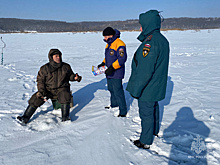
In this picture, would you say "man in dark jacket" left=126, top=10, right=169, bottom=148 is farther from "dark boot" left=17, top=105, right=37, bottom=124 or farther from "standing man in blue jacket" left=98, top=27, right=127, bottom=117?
"dark boot" left=17, top=105, right=37, bottom=124

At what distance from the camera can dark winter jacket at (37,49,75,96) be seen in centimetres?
302

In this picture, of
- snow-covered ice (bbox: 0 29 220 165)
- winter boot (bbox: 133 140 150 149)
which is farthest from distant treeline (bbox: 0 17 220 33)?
winter boot (bbox: 133 140 150 149)

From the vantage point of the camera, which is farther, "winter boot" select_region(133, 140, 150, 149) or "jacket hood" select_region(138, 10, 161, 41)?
"winter boot" select_region(133, 140, 150, 149)

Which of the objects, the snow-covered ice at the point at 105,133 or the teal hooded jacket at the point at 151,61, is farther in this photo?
the snow-covered ice at the point at 105,133

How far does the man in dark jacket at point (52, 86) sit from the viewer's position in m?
2.96

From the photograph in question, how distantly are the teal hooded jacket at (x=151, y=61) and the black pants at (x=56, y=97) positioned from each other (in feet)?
4.35

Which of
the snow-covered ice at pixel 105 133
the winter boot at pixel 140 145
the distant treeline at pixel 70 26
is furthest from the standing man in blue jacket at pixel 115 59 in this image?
the distant treeline at pixel 70 26

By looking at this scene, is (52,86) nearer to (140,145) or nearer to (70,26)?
Result: (140,145)

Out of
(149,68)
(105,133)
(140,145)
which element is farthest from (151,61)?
(105,133)

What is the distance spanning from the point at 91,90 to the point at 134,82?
9.56ft

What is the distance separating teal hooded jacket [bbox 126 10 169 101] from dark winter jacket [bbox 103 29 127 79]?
803mm

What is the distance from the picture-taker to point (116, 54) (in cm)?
310

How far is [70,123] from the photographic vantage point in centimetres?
304

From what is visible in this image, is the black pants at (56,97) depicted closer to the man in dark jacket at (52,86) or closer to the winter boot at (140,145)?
the man in dark jacket at (52,86)
